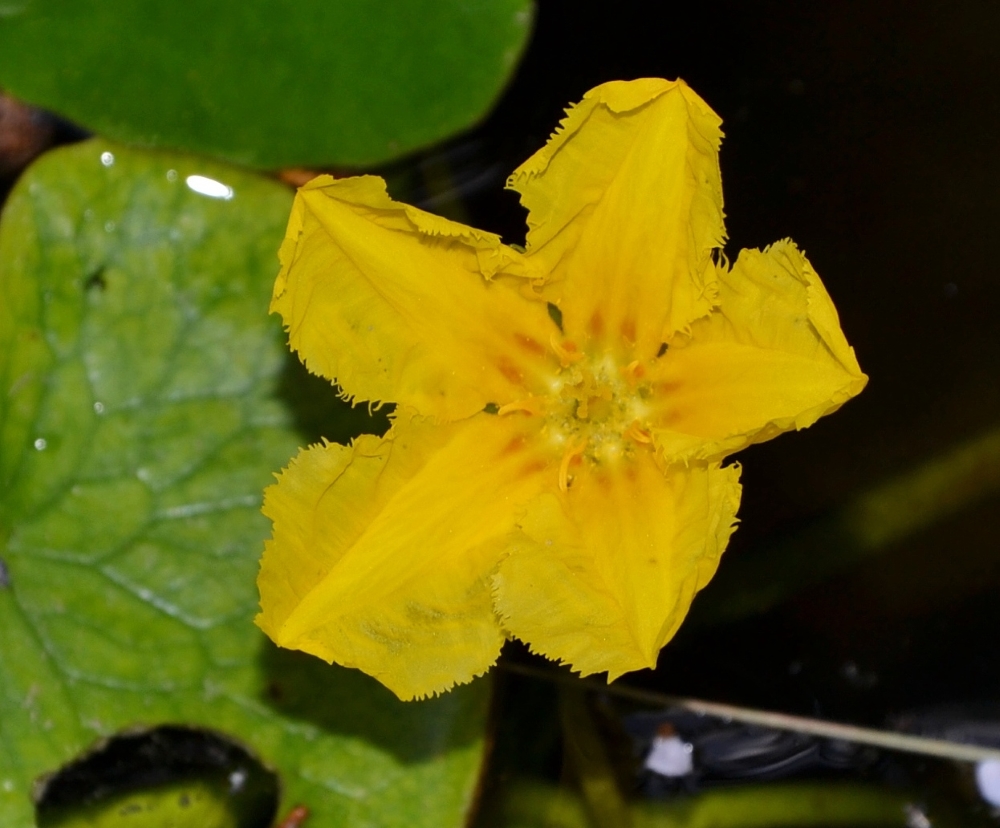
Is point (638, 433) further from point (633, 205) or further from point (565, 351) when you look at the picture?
point (633, 205)

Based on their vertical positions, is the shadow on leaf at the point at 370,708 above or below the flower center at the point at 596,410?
below

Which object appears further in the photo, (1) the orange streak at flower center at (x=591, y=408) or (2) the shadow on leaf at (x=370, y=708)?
(2) the shadow on leaf at (x=370, y=708)

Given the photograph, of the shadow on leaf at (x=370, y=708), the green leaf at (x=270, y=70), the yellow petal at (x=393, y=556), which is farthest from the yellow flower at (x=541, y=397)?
the green leaf at (x=270, y=70)

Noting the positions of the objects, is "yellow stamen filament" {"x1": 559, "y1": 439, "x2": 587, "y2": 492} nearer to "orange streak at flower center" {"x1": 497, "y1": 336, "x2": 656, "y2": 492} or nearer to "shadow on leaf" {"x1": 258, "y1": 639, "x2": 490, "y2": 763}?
"orange streak at flower center" {"x1": 497, "y1": 336, "x2": 656, "y2": 492}

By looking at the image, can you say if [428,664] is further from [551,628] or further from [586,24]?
[586,24]

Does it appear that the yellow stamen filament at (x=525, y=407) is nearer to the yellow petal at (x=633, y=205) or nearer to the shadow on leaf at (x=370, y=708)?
the yellow petal at (x=633, y=205)

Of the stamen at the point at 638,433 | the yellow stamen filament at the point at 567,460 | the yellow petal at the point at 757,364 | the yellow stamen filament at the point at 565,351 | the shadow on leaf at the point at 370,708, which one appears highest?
the yellow petal at the point at 757,364

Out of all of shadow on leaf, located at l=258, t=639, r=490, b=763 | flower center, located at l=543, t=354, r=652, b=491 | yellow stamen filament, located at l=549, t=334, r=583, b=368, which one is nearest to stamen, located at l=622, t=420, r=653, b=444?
flower center, located at l=543, t=354, r=652, b=491
